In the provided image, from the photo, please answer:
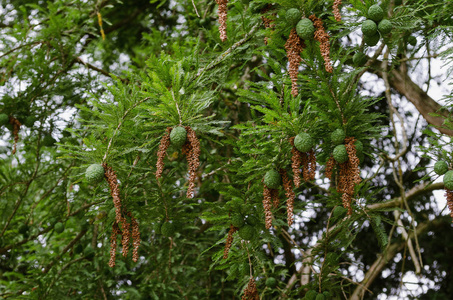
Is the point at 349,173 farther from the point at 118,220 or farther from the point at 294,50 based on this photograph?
the point at 118,220

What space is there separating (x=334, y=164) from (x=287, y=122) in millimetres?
247

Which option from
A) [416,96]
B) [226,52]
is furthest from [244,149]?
[416,96]

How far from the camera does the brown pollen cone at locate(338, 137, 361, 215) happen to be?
1.58 m

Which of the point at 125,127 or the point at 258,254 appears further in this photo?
the point at 258,254

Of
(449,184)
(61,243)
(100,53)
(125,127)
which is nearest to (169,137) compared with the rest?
(125,127)

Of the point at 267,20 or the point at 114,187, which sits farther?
the point at 267,20

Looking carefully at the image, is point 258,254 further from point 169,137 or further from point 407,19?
point 407,19

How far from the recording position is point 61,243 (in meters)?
3.59

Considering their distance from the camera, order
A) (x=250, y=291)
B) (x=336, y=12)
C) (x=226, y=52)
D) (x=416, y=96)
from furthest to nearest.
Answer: (x=416, y=96) → (x=226, y=52) → (x=250, y=291) → (x=336, y=12)

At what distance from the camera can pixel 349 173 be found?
1635 mm

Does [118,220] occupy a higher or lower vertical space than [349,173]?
lower

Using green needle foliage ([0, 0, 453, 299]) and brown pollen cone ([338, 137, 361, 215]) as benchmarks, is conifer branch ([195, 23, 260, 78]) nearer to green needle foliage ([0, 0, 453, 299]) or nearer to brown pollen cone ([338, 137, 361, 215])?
green needle foliage ([0, 0, 453, 299])

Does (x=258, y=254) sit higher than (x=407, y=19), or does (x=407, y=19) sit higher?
(x=407, y=19)

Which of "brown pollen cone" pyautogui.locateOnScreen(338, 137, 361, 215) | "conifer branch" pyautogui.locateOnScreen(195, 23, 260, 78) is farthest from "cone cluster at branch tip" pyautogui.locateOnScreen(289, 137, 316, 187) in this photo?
"conifer branch" pyautogui.locateOnScreen(195, 23, 260, 78)
